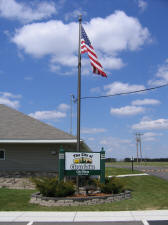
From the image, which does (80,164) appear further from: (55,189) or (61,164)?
(55,189)

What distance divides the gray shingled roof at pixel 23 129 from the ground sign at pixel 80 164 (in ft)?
14.5

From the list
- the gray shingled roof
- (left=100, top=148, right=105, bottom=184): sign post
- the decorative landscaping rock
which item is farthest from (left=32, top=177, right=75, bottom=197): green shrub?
the gray shingled roof

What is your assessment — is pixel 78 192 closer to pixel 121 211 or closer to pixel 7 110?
pixel 121 211

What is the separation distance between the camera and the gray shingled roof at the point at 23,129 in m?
20.6

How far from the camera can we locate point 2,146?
21438 millimetres

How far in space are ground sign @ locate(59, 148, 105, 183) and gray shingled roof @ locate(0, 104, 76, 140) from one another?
4434 mm

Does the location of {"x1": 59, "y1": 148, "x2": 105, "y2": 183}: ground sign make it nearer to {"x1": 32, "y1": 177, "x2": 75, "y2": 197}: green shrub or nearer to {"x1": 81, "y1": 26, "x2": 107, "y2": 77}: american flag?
{"x1": 32, "y1": 177, "x2": 75, "y2": 197}: green shrub

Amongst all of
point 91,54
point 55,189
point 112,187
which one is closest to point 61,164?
point 55,189

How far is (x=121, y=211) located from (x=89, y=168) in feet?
13.1

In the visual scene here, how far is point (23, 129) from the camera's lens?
2186 cm

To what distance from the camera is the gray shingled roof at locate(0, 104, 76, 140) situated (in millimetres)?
20562

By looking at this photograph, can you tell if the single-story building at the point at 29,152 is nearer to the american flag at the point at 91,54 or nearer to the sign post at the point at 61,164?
the sign post at the point at 61,164

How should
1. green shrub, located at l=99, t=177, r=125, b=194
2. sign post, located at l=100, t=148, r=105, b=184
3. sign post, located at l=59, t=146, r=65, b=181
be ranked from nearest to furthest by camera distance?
1. green shrub, located at l=99, t=177, r=125, b=194
2. sign post, located at l=59, t=146, r=65, b=181
3. sign post, located at l=100, t=148, r=105, b=184

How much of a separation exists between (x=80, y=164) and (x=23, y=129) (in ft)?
25.0
